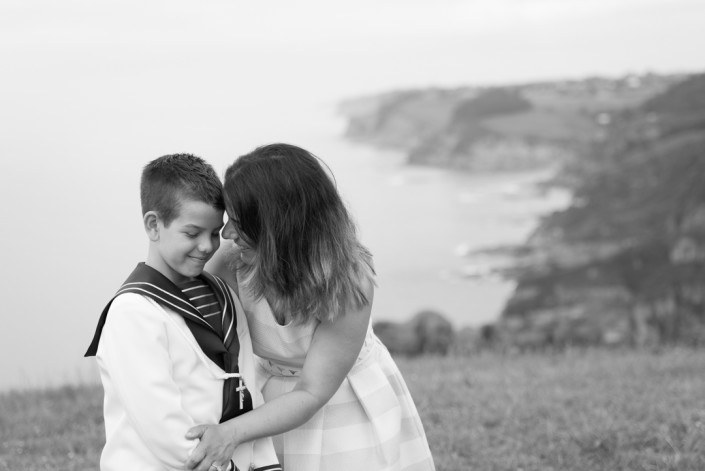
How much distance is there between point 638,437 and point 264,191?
294 centimetres

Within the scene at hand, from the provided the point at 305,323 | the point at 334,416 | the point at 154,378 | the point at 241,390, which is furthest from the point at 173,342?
the point at 334,416

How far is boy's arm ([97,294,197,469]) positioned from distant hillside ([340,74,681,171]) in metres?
36.9

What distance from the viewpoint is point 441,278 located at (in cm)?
3469

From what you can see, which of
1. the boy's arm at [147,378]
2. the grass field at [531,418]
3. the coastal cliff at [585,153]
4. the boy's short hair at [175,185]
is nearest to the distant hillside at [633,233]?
the coastal cliff at [585,153]

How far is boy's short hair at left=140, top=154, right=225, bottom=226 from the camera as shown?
8.09 ft

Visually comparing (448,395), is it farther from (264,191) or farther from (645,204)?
(645,204)

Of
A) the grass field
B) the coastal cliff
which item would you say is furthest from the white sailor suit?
the coastal cliff

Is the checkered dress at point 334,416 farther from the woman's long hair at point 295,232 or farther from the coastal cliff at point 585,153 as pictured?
the coastal cliff at point 585,153

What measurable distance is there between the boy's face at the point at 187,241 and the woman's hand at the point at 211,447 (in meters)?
0.44

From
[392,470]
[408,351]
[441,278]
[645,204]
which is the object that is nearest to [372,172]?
[441,278]

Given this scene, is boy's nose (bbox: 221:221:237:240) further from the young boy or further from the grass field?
the grass field

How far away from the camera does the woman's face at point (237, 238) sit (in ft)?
8.28

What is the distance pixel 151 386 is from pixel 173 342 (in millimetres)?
154

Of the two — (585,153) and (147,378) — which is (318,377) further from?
(585,153)
